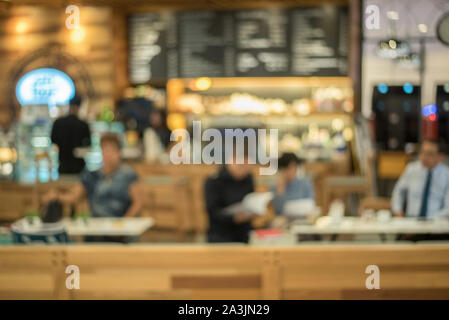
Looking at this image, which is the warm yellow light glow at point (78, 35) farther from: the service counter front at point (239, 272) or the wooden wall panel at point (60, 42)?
the service counter front at point (239, 272)

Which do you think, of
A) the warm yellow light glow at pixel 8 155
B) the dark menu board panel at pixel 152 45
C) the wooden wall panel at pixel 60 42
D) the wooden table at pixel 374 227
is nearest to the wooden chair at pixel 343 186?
the wooden table at pixel 374 227

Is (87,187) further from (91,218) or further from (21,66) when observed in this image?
(21,66)

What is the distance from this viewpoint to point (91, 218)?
439 centimetres

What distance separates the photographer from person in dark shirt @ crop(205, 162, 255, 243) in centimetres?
376

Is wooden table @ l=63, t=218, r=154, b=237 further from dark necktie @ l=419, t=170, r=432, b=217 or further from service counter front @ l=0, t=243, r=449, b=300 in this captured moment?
dark necktie @ l=419, t=170, r=432, b=217

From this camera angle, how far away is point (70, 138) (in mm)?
6441

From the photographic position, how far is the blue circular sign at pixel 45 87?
847cm

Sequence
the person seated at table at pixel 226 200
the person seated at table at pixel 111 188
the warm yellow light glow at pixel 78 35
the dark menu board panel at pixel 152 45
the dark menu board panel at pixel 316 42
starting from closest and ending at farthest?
the person seated at table at pixel 226 200, the person seated at table at pixel 111 188, the dark menu board panel at pixel 316 42, the warm yellow light glow at pixel 78 35, the dark menu board panel at pixel 152 45

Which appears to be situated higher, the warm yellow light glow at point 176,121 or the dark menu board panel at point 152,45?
the dark menu board panel at point 152,45

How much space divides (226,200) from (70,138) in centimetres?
323

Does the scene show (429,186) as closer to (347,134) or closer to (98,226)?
(98,226)

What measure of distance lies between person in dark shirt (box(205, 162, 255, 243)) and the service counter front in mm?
1037

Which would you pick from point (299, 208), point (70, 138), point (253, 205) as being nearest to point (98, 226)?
point (253, 205)

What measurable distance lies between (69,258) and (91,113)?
572cm
